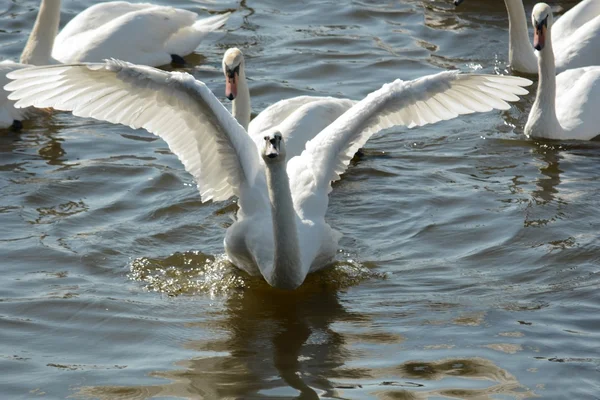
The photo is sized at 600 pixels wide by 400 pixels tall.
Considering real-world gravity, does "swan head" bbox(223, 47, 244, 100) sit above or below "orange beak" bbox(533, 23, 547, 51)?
below

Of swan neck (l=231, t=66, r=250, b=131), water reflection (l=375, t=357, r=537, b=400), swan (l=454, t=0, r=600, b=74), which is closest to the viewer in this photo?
water reflection (l=375, t=357, r=537, b=400)

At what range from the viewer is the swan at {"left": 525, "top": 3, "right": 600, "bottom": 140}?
1078 centimetres

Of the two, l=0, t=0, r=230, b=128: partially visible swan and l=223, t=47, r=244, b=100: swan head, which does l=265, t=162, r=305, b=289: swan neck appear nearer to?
l=223, t=47, r=244, b=100: swan head

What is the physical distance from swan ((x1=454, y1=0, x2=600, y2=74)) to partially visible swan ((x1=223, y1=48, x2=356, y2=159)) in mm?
2925

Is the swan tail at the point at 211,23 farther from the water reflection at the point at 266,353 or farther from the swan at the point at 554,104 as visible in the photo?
the water reflection at the point at 266,353

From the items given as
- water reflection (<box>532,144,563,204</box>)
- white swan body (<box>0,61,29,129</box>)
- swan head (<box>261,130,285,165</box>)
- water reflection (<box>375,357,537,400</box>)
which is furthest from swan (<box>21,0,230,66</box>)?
water reflection (<box>375,357,537,400</box>)

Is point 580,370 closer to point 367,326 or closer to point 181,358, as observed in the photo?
point 367,326

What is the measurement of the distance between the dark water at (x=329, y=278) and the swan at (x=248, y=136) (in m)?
0.37

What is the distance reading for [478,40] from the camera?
13.9m

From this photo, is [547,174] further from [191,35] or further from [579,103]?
[191,35]

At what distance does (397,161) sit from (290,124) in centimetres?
120

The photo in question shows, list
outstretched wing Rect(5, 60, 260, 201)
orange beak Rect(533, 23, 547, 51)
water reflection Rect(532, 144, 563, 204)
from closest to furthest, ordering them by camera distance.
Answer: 1. outstretched wing Rect(5, 60, 260, 201)
2. water reflection Rect(532, 144, 563, 204)
3. orange beak Rect(533, 23, 547, 51)

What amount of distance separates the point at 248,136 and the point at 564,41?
590cm

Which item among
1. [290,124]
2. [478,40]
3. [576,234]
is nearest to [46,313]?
[290,124]
